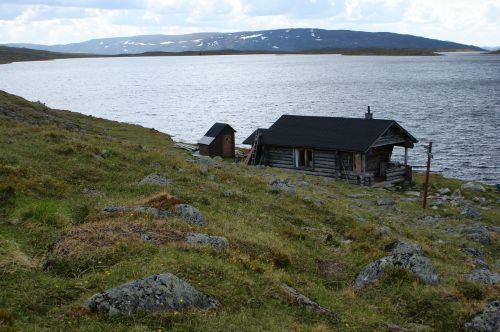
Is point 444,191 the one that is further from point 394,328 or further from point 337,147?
point 394,328

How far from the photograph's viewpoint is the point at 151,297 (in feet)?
37.0

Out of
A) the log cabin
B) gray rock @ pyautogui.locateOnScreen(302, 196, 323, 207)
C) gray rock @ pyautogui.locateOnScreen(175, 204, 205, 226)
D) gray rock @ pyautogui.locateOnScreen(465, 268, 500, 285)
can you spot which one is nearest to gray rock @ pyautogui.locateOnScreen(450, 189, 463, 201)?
the log cabin

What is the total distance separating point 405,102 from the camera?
107062 millimetres

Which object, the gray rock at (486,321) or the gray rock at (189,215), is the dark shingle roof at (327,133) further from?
the gray rock at (486,321)

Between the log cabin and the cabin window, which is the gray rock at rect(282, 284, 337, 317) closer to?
the log cabin

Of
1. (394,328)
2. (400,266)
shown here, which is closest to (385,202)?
(400,266)

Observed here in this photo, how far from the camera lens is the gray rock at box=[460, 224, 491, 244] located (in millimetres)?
26391

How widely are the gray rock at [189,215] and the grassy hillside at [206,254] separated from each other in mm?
512

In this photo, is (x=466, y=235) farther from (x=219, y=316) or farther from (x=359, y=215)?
(x=219, y=316)

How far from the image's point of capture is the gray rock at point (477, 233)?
26.4m

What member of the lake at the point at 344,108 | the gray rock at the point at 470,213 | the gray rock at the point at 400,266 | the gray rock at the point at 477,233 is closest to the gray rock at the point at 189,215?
the gray rock at the point at 400,266

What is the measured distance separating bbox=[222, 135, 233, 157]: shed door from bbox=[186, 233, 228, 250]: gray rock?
3467 centimetres

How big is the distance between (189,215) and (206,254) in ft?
13.2

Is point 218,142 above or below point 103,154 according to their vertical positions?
below
